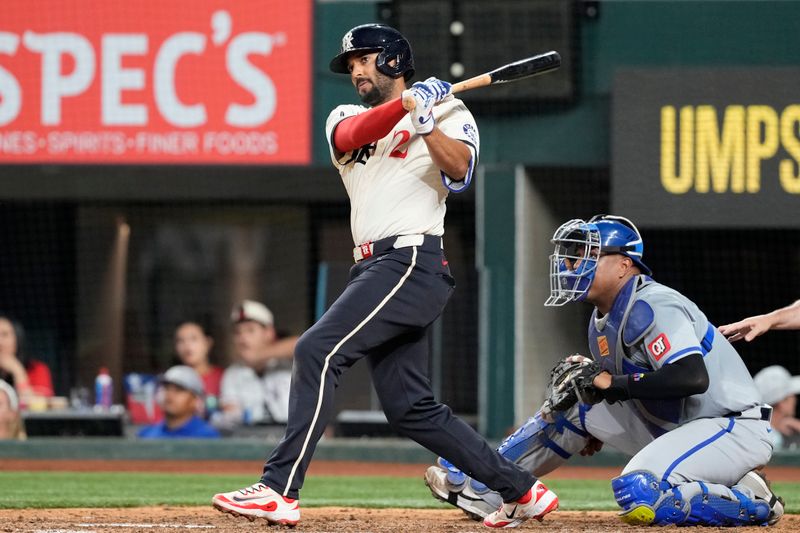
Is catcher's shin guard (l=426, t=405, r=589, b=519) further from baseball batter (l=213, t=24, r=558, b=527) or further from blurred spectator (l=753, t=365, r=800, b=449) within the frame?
blurred spectator (l=753, t=365, r=800, b=449)

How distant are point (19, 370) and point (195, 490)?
3942 mm

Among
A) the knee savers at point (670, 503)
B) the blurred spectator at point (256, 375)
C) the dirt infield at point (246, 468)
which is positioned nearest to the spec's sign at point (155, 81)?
the blurred spectator at point (256, 375)

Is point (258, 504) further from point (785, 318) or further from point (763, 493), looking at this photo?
point (785, 318)

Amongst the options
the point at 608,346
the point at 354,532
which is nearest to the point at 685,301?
the point at 608,346

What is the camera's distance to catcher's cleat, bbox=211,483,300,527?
168 inches

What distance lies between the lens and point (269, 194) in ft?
→ 39.7

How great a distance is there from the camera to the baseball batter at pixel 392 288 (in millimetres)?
4348

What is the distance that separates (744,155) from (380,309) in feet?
19.4

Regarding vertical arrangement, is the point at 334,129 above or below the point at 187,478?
above

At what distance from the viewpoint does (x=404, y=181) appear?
4.59 meters

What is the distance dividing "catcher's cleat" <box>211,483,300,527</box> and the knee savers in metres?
1.11

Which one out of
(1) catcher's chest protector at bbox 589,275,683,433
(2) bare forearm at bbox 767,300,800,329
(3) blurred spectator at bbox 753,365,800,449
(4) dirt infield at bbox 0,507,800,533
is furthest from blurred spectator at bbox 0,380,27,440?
(2) bare forearm at bbox 767,300,800,329

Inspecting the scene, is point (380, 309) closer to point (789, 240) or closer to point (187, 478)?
point (187, 478)

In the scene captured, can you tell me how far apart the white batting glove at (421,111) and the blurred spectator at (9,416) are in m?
6.62
